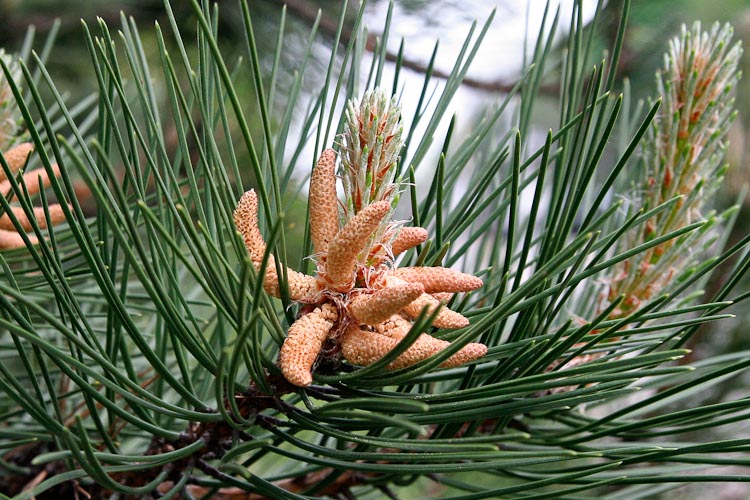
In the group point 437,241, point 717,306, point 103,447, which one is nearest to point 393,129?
point 437,241

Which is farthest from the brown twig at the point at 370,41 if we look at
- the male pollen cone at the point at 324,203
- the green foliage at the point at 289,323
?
the male pollen cone at the point at 324,203

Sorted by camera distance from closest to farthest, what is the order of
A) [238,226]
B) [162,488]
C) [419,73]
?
[238,226], [162,488], [419,73]

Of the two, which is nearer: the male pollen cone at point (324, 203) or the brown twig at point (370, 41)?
the male pollen cone at point (324, 203)

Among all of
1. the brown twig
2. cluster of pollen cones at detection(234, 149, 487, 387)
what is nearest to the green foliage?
cluster of pollen cones at detection(234, 149, 487, 387)

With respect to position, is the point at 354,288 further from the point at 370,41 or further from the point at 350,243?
the point at 370,41

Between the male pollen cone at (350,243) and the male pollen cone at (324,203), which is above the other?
the male pollen cone at (324,203)

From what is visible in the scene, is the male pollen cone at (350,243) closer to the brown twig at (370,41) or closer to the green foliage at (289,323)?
the green foliage at (289,323)

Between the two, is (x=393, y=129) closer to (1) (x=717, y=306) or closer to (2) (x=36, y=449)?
(1) (x=717, y=306)

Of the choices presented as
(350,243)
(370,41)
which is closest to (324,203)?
(350,243)
